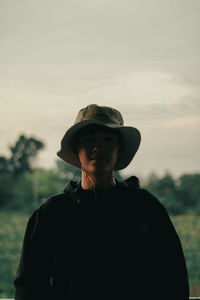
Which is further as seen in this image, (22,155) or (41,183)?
(41,183)

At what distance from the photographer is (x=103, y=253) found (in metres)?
0.84

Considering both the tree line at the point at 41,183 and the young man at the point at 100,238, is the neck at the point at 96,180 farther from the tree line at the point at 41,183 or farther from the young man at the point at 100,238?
the tree line at the point at 41,183

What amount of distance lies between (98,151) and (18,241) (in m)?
6.75

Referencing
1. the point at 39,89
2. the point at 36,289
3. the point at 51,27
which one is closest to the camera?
the point at 36,289

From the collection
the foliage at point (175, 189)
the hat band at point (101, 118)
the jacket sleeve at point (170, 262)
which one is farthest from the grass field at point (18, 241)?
the hat band at point (101, 118)

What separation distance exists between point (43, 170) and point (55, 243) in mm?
6346

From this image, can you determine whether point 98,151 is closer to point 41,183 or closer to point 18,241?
point 41,183

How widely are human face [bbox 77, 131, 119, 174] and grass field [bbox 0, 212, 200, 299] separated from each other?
283 cm

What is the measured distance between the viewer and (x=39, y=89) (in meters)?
2.17

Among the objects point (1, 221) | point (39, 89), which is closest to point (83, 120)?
point (39, 89)

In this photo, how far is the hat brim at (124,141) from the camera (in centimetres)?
88

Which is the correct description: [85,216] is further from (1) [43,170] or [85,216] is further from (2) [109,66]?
(1) [43,170]

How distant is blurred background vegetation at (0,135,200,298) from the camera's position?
4086 mm

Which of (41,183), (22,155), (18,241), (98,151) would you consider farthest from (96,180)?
(18,241)
